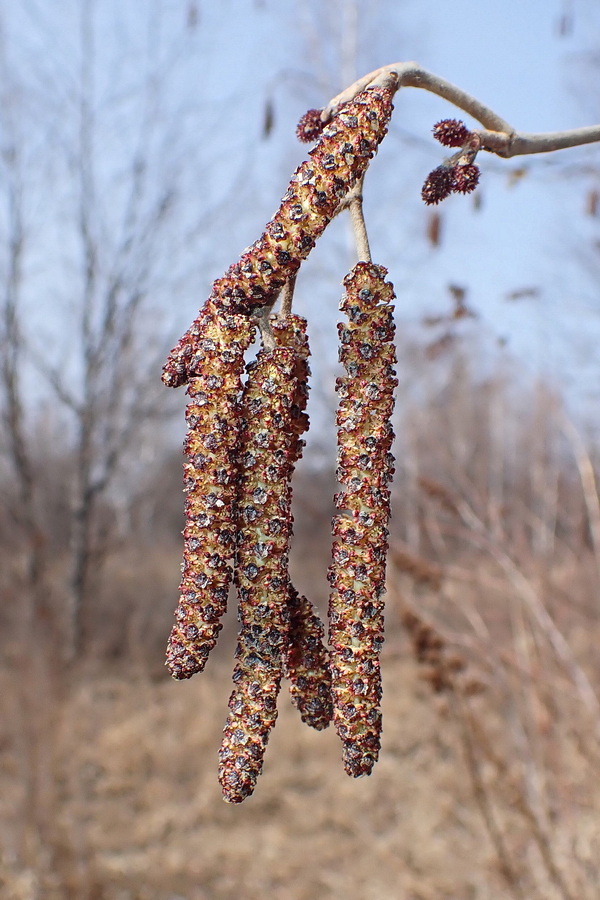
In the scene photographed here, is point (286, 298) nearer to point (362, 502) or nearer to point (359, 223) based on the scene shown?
point (359, 223)

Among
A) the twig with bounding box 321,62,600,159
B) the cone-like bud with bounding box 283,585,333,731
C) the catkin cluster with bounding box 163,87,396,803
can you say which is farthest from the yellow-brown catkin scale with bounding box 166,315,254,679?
the twig with bounding box 321,62,600,159

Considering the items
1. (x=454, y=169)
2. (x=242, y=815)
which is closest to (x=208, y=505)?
(x=454, y=169)

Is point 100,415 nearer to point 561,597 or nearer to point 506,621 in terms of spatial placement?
point 506,621

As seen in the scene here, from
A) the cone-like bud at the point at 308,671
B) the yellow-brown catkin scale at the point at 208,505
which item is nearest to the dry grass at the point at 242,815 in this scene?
the cone-like bud at the point at 308,671

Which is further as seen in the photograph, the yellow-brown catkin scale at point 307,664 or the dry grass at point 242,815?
the dry grass at point 242,815

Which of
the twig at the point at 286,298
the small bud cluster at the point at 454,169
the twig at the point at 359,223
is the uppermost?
the small bud cluster at the point at 454,169

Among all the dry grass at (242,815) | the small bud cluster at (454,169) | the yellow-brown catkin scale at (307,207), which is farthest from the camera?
the dry grass at (242,815)

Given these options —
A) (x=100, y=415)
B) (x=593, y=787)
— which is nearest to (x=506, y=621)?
(x=593, y=787)

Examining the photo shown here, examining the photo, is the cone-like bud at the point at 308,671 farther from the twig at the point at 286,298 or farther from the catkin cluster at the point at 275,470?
the twig at the point at 286,298
